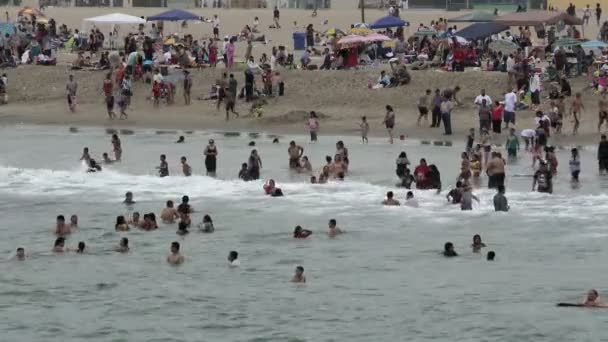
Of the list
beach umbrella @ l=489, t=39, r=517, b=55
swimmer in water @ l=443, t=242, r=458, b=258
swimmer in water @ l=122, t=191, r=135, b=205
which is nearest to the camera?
swimmer in water @ l=443, t=242, r=458, b=258

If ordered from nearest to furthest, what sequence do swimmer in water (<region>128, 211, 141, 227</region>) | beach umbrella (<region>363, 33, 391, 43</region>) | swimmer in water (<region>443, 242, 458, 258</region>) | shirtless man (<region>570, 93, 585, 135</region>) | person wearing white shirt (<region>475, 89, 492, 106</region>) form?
swimmer in water (<region>443, 242, 458, 258</region>) → swimmer in water (<region>128, 211, 141, 227</region>) → shirtless man (<region>570, 93, 585, 135</region>) → person wearing white shirt (<region>475, 89, 492, 106</region>) → beach umbrella (<region>363, 33, 391, 43</region>)

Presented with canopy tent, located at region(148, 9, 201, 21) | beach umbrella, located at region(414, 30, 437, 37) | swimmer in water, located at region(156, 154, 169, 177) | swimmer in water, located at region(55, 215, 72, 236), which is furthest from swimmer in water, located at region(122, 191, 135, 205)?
canopy tent, located at region(148, 9, 201, 21)

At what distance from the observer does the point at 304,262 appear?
3219 cm

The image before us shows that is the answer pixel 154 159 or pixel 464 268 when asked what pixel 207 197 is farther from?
pixel 464 268

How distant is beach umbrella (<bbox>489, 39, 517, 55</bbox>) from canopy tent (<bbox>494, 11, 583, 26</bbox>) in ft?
1.91

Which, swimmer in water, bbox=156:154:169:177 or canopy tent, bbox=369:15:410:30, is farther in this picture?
canopy tent, bbox=369:15:410:30

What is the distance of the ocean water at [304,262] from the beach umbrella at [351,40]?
8.40 meters

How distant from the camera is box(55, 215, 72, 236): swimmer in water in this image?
114 feet

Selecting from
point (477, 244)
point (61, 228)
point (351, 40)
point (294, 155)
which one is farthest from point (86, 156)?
point (477, 244)

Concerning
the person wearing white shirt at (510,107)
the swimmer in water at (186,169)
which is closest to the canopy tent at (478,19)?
the person wearing white shirt at (510,107)

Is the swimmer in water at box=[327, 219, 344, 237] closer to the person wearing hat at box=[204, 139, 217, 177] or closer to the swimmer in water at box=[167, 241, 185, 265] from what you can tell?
the swimmer in water at box=[167, 241, 185, 265]

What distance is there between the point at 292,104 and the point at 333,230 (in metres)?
15.4

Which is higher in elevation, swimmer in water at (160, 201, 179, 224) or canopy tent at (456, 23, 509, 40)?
canopy tent at (456, 23, 509, 40)

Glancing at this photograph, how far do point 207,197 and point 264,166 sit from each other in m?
3.33
